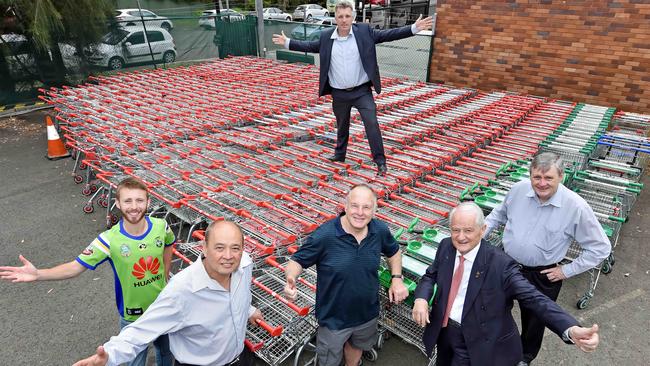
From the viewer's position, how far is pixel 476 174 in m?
5.71

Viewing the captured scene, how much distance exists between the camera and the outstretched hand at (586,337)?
1.99 meters

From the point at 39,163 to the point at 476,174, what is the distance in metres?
8.32

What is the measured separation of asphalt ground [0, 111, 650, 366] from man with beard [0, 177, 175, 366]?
4.62 ft

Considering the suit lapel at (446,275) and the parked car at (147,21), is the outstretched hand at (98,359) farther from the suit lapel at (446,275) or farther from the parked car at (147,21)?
the parked car at (147,21)

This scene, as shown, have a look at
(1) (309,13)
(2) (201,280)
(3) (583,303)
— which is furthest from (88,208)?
(1) (309,13)

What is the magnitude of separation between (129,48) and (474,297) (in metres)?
14.8

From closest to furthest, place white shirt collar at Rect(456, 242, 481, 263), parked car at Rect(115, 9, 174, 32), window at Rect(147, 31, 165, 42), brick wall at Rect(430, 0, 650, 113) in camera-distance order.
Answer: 1. white shirt collar at Rect(456, 242, 481, 263)
2. brick wall at Rect(430, 0, 650, 113)
3. parked car at Rect(115, 9, 174, 32)
4. window at Rect(147, 31, 165, 42)

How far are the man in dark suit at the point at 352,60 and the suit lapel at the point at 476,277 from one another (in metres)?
3.34

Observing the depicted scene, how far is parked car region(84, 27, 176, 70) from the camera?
1320 cm

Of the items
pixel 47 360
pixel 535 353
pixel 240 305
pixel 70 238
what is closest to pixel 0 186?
pixel 70 238

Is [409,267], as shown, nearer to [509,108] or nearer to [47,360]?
[47,360]

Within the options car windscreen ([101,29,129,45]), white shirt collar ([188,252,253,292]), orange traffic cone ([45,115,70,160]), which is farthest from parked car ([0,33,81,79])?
white shirt collar ([188,252,253,292])

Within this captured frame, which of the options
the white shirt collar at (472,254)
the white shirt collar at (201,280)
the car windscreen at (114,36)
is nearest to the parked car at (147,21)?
the car windscreen at (114,36)

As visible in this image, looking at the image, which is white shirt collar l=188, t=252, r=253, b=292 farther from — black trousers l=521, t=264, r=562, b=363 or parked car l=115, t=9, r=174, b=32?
parked car l=115, t=9, r=174, b=32
